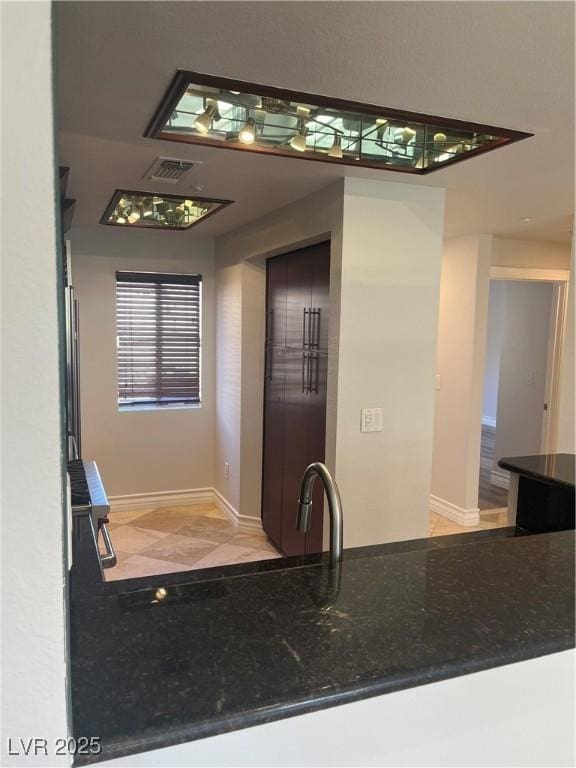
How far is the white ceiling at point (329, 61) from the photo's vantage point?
4.13 feet

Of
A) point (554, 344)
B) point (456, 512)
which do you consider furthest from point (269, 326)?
point (554, 344)

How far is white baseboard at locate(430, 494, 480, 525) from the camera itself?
173 inches

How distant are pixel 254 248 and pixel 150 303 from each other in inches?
50.0

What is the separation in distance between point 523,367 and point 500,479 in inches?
44.2

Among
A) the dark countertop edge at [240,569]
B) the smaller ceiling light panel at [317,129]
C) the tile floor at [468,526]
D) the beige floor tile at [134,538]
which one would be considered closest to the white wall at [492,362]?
the tile floor at [468,526]

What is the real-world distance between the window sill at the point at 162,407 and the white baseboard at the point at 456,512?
220 cm

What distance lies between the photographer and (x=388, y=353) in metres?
2.88

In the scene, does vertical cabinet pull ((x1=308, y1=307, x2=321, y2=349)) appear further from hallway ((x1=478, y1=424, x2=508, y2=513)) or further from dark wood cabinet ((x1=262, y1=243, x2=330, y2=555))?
hallway ((x1=478, y1=424, x2=508, y2=513))

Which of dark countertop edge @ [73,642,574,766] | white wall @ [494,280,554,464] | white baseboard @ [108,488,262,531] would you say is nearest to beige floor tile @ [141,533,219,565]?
white baseboard @ [108,488,262,531]

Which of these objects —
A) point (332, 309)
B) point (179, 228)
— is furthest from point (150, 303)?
point (332, 309)

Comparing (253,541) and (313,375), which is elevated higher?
(313,375)

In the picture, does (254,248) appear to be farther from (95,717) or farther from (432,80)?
(95,717)

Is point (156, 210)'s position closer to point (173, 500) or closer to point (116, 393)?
point (116, 393)

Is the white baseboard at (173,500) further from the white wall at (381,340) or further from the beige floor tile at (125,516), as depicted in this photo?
the white wall at (381,340)
